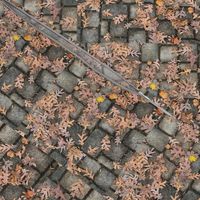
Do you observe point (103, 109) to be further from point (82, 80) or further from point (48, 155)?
point (48, 155)

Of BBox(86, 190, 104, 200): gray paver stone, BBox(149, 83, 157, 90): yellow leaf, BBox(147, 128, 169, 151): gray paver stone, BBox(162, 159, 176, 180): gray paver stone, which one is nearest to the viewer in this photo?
BBox(86, 190, 104, 200): gray paver stone

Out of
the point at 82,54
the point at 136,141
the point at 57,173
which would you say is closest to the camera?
the point at 57,173

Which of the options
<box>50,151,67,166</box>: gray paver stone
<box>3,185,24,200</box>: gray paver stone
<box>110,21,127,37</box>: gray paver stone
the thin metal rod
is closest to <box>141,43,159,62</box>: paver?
<box>110,21,127,37</box>: gray paver stone

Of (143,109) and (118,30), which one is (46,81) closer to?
(118,30)

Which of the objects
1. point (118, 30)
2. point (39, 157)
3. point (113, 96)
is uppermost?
point (118, 30)

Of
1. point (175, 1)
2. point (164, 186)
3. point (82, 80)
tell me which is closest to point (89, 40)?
point (82, 80)

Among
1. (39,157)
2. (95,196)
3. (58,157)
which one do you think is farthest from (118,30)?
(95,196)

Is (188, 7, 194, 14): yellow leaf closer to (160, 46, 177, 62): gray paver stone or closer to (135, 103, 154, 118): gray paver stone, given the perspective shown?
(160, 46, 177, 62): gray paver stone
